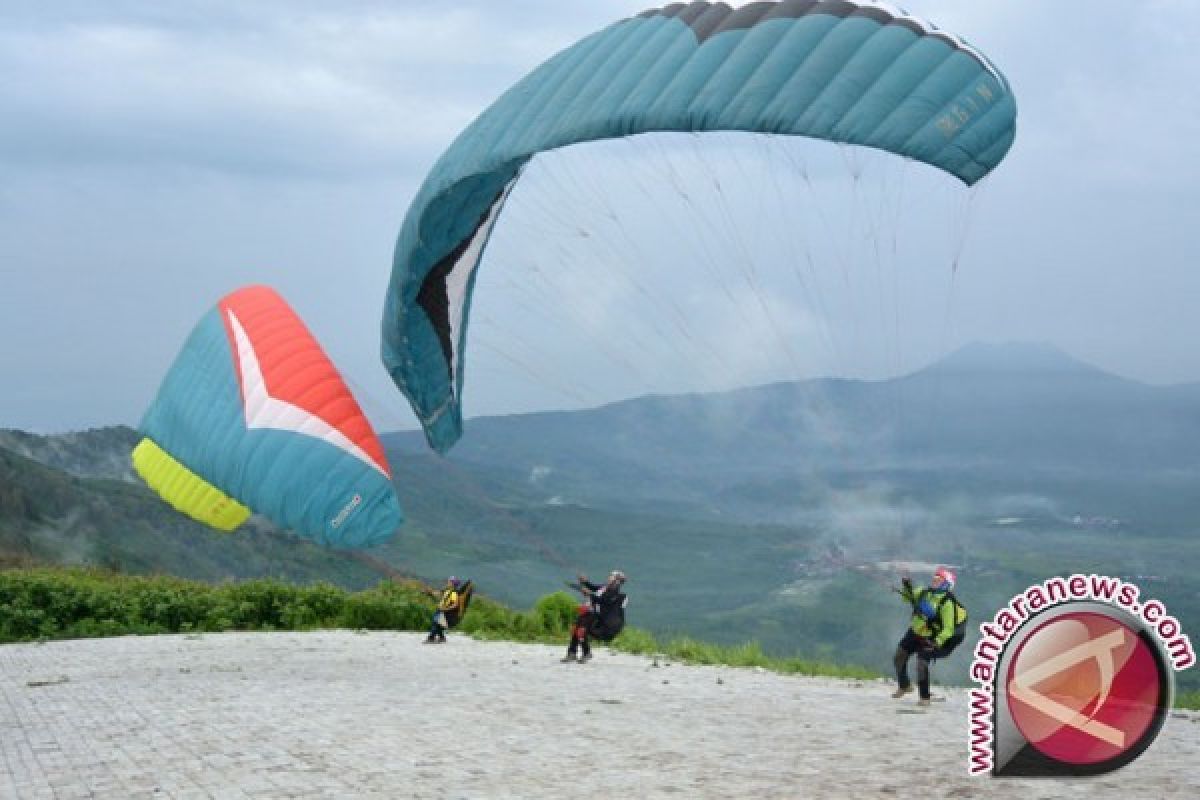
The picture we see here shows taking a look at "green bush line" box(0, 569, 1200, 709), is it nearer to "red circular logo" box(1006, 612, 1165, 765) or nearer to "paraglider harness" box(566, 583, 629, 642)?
"paraglider harness" box(566, 583, 629, 642)

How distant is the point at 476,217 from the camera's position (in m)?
15.0

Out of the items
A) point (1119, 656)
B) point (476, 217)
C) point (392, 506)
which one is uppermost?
point (476, 217)

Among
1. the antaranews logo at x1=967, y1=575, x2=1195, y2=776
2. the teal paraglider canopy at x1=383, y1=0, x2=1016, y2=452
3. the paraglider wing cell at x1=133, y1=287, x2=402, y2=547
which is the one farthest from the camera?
the paraglider wing cell at x1=133, y1=287, x2=402, y2=547

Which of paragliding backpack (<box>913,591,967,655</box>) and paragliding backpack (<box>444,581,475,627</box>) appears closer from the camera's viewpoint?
paragliding backpack (<box>913,591,967,655</box>)

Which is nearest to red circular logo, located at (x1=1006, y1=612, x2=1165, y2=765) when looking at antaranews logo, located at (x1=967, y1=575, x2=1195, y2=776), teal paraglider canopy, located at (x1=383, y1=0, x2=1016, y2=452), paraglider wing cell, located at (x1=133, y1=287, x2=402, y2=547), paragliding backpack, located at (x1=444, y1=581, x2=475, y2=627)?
antaranews logo, located at (x1=967, y1=575, x2=1195, y2=776)

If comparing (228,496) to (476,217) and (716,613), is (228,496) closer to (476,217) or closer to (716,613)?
(476,217)

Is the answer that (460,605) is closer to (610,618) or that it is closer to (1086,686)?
(610,618)

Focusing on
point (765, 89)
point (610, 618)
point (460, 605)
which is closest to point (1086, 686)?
point (765, 89)

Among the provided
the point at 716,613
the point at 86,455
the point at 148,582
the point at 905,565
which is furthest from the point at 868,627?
the point at 905,565

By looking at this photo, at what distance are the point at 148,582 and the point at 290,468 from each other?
5112mm

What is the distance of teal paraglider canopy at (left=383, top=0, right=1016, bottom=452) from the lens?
10.8m

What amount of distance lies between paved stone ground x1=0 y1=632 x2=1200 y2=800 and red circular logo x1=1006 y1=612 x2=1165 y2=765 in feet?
1.10

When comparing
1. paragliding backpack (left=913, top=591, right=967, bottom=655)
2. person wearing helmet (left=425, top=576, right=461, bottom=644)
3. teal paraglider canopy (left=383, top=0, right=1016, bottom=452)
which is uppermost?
teal paraglider canopy (left=383, top=0, right=1016, bottom=452)

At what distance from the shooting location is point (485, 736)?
31.4 feet
